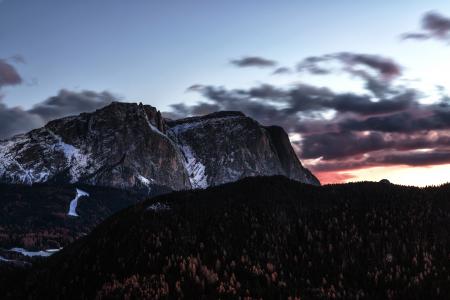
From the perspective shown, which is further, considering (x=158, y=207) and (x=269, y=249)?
(x=158, y=207)

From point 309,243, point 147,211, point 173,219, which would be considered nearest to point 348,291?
point 309,243

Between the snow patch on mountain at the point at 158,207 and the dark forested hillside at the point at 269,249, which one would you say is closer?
the dark forested hillside at the point at 269,249

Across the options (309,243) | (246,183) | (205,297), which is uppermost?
(246,183)

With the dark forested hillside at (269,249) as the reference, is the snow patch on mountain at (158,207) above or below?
above

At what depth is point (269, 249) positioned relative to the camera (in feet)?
192

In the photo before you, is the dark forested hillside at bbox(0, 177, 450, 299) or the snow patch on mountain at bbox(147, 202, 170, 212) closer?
the dark forested hillside at bbox(0, 177, 450, 299)

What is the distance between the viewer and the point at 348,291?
162 ft

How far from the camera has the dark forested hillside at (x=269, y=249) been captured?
166ft

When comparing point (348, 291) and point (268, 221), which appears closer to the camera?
point (348, 291)

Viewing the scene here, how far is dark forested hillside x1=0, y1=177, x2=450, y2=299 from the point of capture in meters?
50.6

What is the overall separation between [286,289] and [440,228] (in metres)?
19.9

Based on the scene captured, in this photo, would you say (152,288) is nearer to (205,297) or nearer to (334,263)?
(205,297)

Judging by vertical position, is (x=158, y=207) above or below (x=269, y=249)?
above

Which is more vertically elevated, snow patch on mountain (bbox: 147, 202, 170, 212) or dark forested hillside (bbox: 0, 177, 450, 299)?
snow patch on mountain (bbox: 147, 202, 170, 212)
